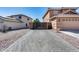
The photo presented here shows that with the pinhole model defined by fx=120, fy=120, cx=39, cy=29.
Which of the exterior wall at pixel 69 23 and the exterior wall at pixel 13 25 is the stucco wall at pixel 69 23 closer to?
the exterior wall at pixel 69 23

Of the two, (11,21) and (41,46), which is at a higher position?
(11,21)

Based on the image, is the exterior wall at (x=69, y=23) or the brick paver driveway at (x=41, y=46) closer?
the brick paver driveway at (x=41, y=46)

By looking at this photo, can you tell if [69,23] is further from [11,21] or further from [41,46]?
[41,46]

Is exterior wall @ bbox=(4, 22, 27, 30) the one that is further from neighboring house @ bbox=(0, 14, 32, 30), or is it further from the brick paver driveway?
the brick paver driveway

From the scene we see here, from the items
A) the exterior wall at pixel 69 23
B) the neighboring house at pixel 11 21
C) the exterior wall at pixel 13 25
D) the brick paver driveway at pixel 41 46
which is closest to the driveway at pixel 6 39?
the brick paver driveway at pixel 41 46

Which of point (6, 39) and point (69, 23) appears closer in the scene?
point (6, 39)

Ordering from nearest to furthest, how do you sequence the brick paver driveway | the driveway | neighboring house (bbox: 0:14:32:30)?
the brick paver driveway < the driveway < neighboring house (bbox: 0:14:32:30)

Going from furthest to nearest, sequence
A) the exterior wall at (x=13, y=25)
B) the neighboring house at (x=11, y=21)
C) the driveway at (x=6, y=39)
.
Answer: the exterior wall at (x=13, y=25) → the neighboring house at (x=11, y=21) → the driveway at (x=6, y=39)

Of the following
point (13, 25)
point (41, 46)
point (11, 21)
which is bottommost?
point (41, 46)

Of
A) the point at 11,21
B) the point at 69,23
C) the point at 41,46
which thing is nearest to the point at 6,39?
the point at 41,46

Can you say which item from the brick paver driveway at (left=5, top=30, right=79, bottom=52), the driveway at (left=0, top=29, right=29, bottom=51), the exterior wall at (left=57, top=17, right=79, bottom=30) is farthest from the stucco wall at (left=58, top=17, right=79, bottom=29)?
the brick paver driveway at (left=5, top=30, right=79, bottom=52)

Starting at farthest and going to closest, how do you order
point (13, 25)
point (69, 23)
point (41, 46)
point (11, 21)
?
point (13, 25)
point (11, 21)
point (69, 23)
point (41, 46)

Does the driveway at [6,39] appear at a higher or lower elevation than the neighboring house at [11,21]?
lower
